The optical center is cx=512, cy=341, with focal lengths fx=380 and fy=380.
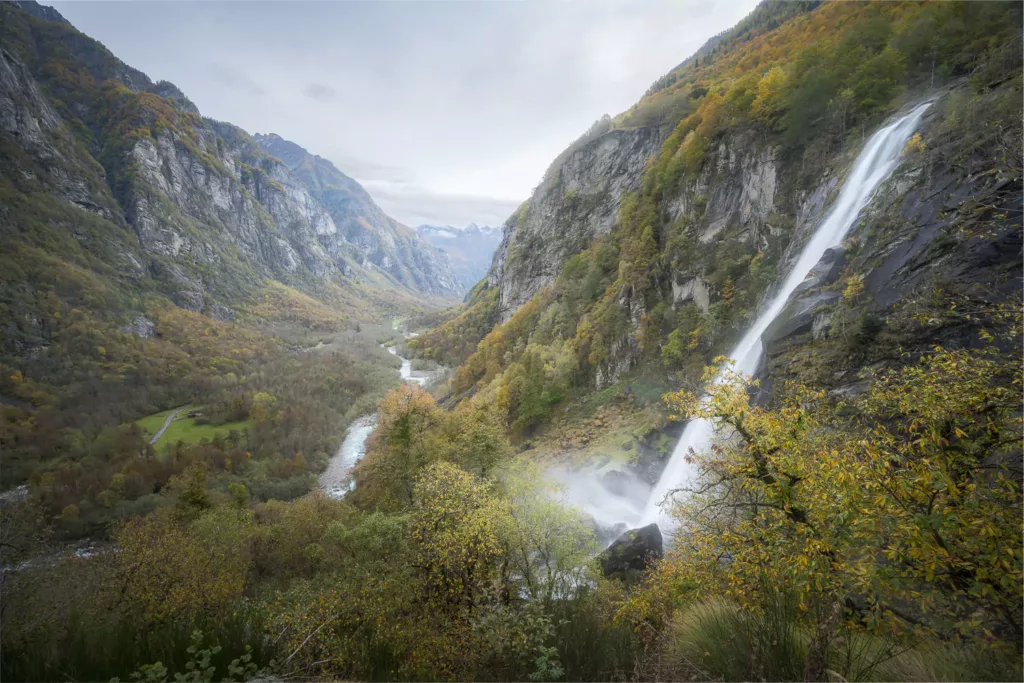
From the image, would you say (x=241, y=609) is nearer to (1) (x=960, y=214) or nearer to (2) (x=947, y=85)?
(1) (x=960, y=214)

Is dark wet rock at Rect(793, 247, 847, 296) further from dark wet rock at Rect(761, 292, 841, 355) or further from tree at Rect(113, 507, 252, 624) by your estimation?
tree at Rect(113, 507, 252, 624)

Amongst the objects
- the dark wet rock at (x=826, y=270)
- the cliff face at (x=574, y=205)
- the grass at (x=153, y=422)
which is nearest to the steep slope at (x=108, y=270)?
the grass at (x=153, y=422)

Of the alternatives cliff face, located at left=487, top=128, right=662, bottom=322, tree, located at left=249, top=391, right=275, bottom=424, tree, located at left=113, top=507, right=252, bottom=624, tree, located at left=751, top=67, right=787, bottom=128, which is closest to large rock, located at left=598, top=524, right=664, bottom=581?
tree, located at left=113, top=507, right=252, bottom=624

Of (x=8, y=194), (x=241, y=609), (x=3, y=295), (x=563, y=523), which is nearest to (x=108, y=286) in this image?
(x=3, y=295)

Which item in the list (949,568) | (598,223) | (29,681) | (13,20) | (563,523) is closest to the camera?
(949,568)

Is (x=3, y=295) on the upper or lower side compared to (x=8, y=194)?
lower

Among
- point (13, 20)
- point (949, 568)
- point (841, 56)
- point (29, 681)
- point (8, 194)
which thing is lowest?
point (29, 681)

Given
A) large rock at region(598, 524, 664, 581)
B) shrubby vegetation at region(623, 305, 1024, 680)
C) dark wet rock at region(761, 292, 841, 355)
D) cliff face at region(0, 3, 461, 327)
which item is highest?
cliff face at region(0, 3, 461, 327)
